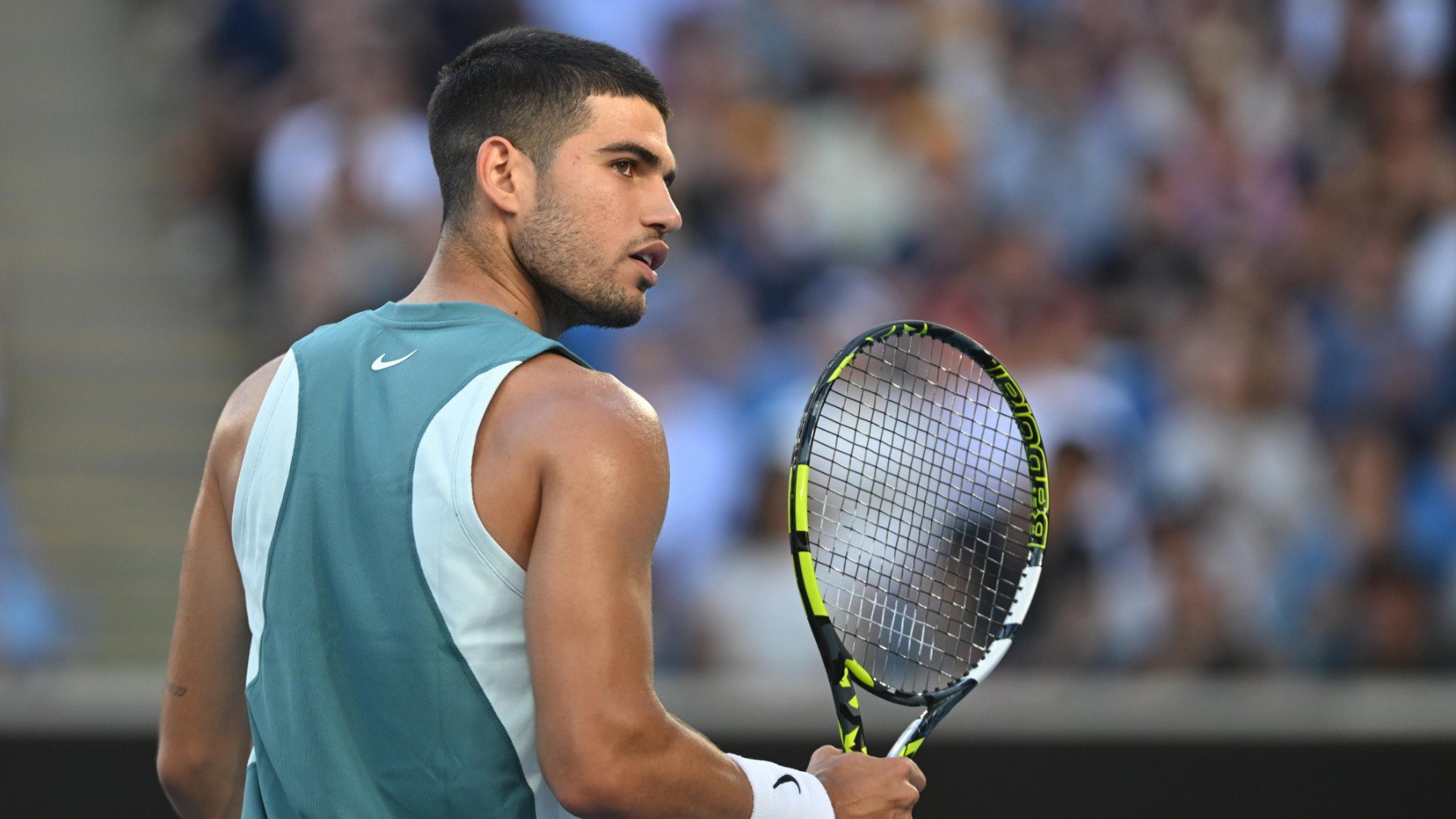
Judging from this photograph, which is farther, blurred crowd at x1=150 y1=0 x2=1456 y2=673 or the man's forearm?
blurred crowd at x1=150 y1=0 x2=1456 y2=673

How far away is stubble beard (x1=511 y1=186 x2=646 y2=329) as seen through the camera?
2.31 meters

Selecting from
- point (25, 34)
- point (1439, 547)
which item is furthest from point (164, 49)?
point (1439, 547)

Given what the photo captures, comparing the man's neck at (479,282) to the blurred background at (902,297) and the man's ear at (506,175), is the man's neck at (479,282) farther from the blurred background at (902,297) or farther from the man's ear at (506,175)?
the blurred background at (902,297)

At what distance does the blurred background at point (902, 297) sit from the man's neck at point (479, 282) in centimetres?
267

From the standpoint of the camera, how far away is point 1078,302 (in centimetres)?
668

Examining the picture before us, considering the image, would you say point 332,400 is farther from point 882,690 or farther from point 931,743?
point 931,743

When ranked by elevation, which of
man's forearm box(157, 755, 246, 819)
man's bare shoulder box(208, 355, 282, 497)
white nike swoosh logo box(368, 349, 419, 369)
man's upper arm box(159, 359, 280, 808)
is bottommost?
man's forearm box(157, 755, 246, 819)

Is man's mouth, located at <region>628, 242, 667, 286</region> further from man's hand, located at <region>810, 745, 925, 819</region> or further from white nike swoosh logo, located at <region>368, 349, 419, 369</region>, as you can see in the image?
man's hand, located at <region>810, 745, 925, 819</region>

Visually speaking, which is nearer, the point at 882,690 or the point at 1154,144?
the point at 882,690

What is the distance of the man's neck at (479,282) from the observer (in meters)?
2.33

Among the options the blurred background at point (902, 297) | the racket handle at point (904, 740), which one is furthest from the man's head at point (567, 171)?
the blurred background at point (902, 297)

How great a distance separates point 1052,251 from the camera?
7.31 m

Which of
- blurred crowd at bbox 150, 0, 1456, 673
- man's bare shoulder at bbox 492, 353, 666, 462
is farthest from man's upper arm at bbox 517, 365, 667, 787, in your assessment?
blurred crowd at bbox 150, 0, 1456, 673

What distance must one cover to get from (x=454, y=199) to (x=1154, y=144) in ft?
19.3
